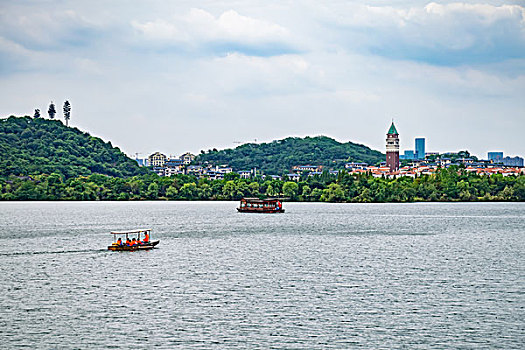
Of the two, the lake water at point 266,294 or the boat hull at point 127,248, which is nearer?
the lake water at point 266,294

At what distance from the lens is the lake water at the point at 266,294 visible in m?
37.4

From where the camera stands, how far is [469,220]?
126938 mm

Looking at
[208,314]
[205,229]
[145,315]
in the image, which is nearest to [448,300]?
[208,314]

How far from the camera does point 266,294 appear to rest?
48.3 m

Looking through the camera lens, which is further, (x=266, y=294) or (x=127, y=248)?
(x=127, y=248)

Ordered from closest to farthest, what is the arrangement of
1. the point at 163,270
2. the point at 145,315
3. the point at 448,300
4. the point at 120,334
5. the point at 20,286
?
the point at 120,334
the point at 145,315
the point at 448,300
the point at 20,286
the point at 163,270

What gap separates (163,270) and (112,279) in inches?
242

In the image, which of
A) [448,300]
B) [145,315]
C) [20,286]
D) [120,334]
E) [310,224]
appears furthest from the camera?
[310,224]

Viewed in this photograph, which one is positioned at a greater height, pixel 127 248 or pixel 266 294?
pixel 127 248

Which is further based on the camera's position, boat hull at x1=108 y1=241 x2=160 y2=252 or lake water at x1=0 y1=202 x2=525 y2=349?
boat hull at x1=108 y1=241 x2=160 y2=252

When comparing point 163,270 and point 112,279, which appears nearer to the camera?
point 112,279

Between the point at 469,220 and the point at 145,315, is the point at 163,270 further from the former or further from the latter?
the point at 469,220

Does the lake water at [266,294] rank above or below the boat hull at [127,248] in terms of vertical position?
below

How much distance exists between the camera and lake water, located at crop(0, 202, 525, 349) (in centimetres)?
3741
